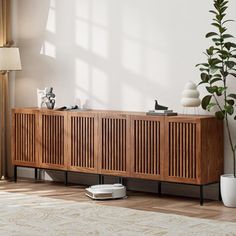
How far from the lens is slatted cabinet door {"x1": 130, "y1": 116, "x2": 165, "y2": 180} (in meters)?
6.64

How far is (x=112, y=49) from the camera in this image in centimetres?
744

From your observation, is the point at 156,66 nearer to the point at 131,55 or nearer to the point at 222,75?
the point at 131,55

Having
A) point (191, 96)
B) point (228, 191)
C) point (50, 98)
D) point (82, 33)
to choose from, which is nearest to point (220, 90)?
point (191, 96)

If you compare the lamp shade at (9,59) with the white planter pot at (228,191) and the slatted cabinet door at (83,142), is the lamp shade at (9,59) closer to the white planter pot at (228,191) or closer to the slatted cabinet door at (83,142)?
the slatted cabinet door at (83,142)

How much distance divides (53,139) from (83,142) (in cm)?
42

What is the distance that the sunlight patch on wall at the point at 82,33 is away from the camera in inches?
301

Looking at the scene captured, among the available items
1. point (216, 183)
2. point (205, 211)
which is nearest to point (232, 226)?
point (205, 211)

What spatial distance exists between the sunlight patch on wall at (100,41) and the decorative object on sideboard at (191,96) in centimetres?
125

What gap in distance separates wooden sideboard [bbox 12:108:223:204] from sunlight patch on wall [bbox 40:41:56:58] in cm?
74

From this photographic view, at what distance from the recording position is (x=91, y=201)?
6590mm

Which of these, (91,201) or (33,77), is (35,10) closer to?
(33,77)

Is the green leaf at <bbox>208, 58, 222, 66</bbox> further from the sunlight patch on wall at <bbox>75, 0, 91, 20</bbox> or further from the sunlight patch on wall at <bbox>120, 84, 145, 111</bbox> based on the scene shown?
the sunlight patch on wall at <bbox>75, 0, 91, 20</bbox>

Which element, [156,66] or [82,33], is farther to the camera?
[82,33]

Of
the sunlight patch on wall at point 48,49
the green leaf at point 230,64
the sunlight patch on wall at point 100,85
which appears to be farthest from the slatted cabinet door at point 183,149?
the sunlight patch on wall at point 48,49
